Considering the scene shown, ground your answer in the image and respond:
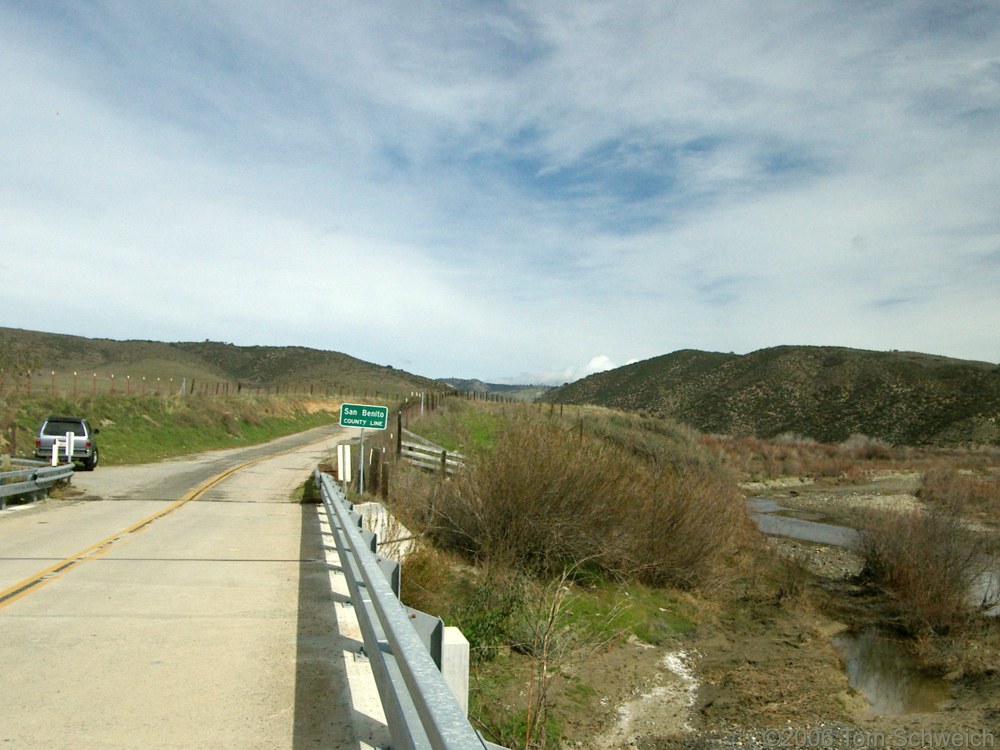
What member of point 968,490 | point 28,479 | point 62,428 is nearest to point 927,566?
point 28,479

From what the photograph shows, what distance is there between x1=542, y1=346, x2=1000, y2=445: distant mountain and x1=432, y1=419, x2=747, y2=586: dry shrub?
228ft

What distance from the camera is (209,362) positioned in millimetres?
148250

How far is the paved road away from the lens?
5.34 meters

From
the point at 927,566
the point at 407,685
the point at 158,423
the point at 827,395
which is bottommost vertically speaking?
the point at 927,566

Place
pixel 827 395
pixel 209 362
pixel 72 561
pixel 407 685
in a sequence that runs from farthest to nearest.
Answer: pixel 209 362 → pixel 827 395 → pixel 72 561 → pixel 407 685

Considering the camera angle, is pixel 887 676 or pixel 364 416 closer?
pixel 887 676

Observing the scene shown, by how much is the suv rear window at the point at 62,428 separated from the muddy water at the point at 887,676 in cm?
2288

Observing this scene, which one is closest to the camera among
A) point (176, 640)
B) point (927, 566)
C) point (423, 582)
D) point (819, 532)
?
point (176, 640)

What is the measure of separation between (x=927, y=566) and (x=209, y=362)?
147 meters

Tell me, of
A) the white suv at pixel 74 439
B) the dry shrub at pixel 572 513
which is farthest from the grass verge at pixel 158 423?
→ the dry shrub at pixel 572 513

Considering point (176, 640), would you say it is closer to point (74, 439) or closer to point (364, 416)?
point (364, 416)

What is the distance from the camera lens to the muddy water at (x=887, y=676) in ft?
36.7

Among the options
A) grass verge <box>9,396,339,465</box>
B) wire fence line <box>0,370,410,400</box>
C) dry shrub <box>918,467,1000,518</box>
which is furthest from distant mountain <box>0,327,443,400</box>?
dry shrub <box>918,467,1000,518</box>

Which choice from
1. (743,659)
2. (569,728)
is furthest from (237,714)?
(743,659)
